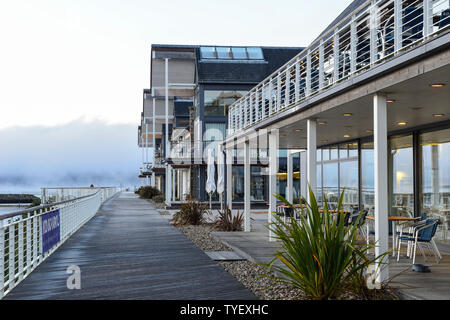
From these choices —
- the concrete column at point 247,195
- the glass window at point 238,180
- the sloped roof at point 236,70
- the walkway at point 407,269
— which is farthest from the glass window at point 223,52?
the walkway at point 407,269

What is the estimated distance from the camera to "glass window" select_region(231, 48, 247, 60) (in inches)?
1277

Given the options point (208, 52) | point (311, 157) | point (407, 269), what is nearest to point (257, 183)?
point (208, 52)

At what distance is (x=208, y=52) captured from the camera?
33.0 meters

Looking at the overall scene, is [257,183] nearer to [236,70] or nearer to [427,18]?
[236,70]

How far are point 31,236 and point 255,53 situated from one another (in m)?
26.6

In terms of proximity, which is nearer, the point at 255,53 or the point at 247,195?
the point at 247,195

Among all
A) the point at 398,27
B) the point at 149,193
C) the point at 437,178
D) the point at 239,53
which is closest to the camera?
the point at 398,27

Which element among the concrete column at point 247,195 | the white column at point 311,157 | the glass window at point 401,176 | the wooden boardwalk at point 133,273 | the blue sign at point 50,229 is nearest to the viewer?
the wooden boardwalk at point 133,273

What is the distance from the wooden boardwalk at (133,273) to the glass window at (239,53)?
2215 centimetres

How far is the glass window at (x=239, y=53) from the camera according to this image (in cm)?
3244

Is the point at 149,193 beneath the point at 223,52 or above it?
beneath

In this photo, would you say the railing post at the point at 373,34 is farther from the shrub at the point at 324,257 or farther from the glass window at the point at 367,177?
the glass window at the point at 367,177
